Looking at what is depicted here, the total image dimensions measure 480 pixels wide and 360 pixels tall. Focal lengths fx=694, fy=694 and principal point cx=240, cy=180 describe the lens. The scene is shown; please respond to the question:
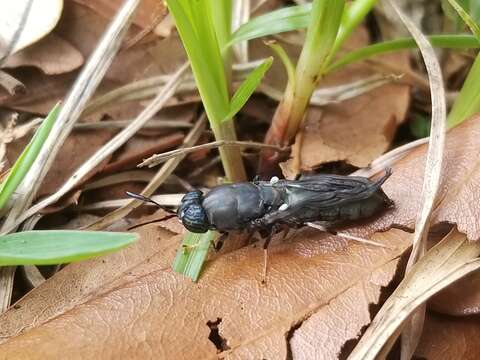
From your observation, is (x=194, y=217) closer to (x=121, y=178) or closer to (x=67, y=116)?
(x=121, y=178)

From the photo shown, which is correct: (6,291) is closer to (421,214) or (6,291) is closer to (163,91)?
(163,91)

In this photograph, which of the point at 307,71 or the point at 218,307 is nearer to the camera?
the point at 218,307

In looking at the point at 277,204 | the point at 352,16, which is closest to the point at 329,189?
the point at 277,204

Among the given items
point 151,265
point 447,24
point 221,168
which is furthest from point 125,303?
point 447,24

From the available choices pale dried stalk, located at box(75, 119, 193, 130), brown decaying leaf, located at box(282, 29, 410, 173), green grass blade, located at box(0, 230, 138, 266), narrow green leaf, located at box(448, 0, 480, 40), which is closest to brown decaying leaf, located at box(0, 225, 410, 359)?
green grass blade, located at box(0, 230, 138, 266)

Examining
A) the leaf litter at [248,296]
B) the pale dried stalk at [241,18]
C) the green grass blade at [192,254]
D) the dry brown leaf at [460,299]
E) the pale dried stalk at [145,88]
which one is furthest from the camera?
the pale dried stalk at [241,18]

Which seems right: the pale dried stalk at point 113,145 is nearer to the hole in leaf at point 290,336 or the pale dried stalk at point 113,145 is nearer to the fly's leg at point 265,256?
the fly's leg at point 265,256

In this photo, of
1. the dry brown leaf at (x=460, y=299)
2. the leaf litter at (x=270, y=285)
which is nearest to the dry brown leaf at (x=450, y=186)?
the leaf litter at (x=270, y=285)
